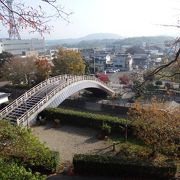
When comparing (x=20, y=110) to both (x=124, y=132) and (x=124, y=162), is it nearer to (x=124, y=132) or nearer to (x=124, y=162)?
(x=124, y=132)

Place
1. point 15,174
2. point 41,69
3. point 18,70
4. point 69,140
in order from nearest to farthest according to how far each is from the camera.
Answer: point 15,174, point 69,140, point 18,70, point 41,69

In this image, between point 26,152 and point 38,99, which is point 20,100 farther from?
point 26,152

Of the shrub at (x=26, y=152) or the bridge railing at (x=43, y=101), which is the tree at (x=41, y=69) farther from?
the shrub at (x=26, y=152)

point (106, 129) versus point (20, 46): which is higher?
point (20, 46)

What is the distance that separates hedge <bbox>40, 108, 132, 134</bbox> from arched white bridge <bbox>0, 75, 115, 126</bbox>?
122 cm

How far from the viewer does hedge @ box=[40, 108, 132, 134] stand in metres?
25.7

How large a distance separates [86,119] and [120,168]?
37.2 feet

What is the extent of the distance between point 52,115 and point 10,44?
93.2m

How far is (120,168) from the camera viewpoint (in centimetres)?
1677

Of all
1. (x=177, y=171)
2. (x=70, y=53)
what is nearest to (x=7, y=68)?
(x=70, y=53)

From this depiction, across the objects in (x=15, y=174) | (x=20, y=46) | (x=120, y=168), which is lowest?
(x=120, y=168)

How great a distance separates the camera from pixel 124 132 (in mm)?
25250

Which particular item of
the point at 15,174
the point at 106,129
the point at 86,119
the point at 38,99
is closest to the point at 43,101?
the point at 38,99

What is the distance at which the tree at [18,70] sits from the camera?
48281 mm
